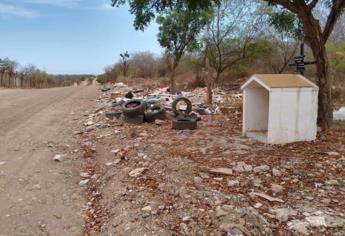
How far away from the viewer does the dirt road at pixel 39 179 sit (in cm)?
422

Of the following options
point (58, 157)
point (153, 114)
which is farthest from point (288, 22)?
point (58, 157)

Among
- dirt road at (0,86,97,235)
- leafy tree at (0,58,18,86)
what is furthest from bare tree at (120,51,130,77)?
dirt road at (0,86,97,235)

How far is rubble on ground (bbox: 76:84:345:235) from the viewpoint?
384cm

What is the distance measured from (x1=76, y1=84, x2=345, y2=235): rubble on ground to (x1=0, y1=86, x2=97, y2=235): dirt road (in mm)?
257

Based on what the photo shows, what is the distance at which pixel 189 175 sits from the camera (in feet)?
16.5

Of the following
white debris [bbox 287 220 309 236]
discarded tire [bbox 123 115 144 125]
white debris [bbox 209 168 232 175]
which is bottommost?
white debris [bbox 287 220 309 236]

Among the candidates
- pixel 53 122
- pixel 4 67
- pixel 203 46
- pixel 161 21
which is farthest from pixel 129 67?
pixel 53 122

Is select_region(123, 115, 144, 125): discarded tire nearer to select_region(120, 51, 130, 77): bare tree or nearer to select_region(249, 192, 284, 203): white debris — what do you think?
select_region(249, 192, 284, 203): white debris

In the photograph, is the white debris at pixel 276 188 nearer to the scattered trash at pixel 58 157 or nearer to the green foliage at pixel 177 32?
the scattered trash at pixel 58 157

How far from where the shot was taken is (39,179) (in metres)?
5.58

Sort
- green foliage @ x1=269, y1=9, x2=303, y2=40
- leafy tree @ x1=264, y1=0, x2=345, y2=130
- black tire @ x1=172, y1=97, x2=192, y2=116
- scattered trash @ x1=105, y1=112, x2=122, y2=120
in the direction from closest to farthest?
leafy tree @ x1=264, y1=0, x2=345, y2=130
green foliage @ x1=269, y1=9, x2=303, y2=40
black tire @ x1=172, y1=97, x2=192, y2=116
scattered trash @ x1=105, y1=112, x2=122, y2=120

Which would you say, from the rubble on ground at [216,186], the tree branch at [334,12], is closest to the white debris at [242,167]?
the rubble on ground at [216,186]

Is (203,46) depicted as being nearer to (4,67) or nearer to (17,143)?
(17,143)

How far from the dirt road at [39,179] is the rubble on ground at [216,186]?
26 centimetres
